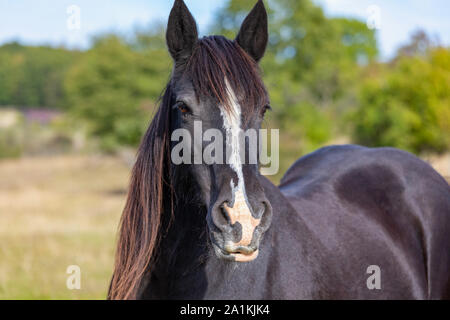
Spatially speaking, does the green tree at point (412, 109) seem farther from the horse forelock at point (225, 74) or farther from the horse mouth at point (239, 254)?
the horse mouth at point (239, 254)

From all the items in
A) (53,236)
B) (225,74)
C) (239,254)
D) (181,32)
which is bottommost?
(239,254)

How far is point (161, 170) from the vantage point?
2639 millimetres

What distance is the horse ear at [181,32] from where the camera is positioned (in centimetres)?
252

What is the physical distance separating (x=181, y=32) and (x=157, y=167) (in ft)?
2.56

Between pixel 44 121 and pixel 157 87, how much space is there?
1230 inches

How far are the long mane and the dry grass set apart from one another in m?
3.75

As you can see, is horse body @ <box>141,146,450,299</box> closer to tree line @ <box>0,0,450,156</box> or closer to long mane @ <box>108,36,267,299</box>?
long mane @ <box>108,36,267,299</box>

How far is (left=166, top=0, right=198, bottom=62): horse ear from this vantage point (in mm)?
2523

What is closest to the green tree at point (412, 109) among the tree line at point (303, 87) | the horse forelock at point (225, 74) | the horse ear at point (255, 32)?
the tree line at point (303, 87)

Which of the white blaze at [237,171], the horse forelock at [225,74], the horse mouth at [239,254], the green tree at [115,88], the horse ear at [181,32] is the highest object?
the green tree at [115,88]

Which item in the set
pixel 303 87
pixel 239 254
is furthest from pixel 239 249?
pixel 303 87

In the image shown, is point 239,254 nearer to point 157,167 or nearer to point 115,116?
point 157,167

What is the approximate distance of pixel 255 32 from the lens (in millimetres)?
2670

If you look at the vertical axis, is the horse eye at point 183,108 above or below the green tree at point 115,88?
below
